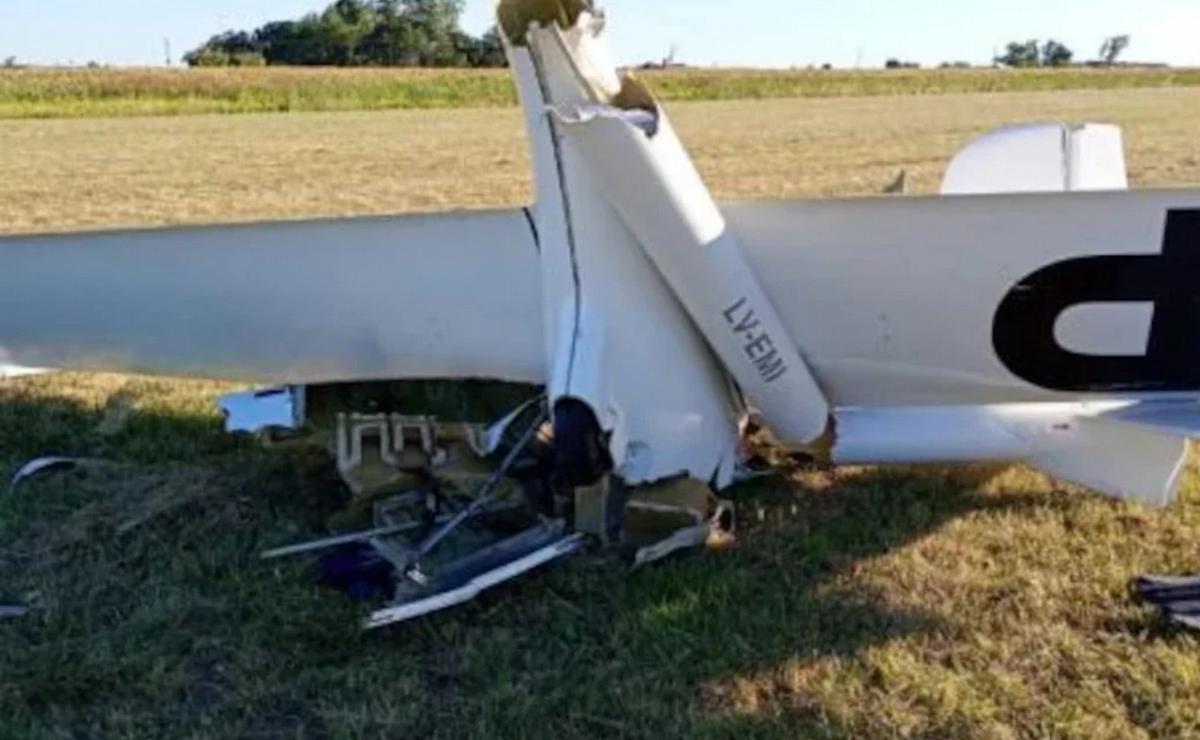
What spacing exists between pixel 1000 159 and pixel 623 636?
2306 mm

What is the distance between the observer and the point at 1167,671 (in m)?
2.91

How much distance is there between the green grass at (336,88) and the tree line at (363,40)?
2610 cm

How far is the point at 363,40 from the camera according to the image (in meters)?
81.9

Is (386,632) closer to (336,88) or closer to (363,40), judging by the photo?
(336,88)

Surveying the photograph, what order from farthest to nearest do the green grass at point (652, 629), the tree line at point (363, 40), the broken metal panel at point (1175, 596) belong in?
1. the tree line at point (363, 40)
2. the broken metal panel at point (1175, 596)
3. the green grass at point (652, 629)

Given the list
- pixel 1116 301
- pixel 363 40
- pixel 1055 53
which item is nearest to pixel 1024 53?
pixel 1055 53

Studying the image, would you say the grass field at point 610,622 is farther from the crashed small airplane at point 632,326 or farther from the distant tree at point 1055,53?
the distant tree at point 1055,53

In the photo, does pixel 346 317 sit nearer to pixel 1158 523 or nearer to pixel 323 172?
pixel 1158 523

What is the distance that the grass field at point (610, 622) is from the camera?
282 cm

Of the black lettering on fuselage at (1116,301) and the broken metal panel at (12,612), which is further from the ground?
the black lettering on fuselage at (1116,301)

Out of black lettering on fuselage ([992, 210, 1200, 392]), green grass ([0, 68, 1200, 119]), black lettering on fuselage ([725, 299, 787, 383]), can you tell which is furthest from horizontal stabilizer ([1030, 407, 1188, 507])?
green grass ([0, 68, 1200, 119])

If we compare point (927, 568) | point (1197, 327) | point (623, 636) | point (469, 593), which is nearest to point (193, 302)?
point (469, 593)

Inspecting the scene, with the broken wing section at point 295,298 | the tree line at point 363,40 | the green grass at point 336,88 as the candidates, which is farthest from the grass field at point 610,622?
the tree line at point 363,40

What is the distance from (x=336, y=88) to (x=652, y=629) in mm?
42634
